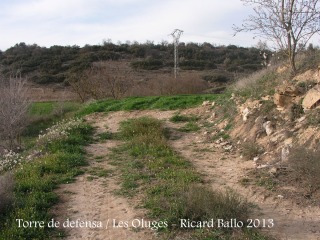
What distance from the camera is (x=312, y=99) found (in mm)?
7492

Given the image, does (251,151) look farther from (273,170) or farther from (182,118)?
(182,118)

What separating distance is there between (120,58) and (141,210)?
38334mm

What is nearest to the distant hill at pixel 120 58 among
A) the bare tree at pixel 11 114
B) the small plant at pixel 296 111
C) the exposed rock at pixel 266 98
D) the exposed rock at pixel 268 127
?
the bare tree at pixel 11 114

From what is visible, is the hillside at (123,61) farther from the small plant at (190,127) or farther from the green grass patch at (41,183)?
the green grass patch at (41,183)

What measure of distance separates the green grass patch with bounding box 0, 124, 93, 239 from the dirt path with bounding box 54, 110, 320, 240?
0.22 m

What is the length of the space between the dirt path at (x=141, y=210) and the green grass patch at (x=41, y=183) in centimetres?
22

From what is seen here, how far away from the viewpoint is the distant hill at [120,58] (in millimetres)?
37688

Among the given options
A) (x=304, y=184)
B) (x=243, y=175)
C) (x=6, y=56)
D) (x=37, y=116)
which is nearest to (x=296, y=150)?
(x=304, y=184)

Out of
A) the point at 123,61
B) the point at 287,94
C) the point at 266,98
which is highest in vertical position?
the point at 123,61

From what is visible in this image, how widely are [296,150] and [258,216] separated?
4.85 feet

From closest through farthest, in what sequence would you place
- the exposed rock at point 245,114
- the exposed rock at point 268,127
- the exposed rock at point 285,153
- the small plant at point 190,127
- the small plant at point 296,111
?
the exposed rock at point 285,153 < the small plant at point 296,111 < the exposed rock at point 268,127 < the exposed rock at point 245,114 < the small plant at point 190,127

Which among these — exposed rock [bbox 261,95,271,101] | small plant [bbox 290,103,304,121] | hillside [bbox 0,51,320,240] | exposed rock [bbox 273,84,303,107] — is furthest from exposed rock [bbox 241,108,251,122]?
small plant [bbox 290,103,304,121]

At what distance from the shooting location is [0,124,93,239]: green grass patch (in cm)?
477

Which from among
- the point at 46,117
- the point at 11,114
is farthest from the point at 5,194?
the point at 46,117
